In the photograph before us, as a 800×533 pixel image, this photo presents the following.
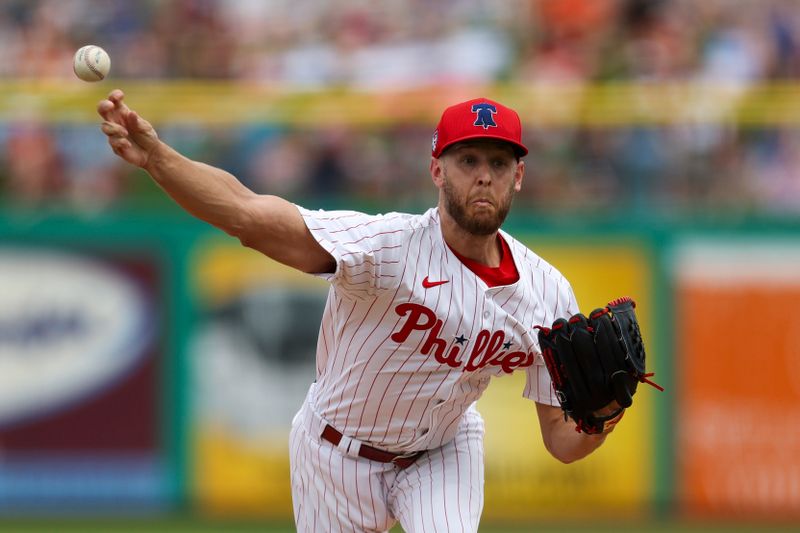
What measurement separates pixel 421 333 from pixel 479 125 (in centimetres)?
79

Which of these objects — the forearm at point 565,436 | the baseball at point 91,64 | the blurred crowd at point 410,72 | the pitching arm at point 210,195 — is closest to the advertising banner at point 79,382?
the blurred crowd at point 410,72

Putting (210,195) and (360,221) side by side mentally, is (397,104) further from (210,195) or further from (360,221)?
(210,195)

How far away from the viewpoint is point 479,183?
473 cm

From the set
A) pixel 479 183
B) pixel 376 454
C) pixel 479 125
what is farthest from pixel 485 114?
pixel 376 454

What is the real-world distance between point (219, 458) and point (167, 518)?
541 millimetres

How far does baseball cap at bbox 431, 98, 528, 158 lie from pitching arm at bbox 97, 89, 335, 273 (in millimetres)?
693

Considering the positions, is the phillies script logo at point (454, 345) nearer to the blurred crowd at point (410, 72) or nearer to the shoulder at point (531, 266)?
the shoulder at point (531, 266)

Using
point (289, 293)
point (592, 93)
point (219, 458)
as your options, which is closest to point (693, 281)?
point (592, 93)

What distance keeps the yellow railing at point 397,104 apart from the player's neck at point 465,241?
4.81m

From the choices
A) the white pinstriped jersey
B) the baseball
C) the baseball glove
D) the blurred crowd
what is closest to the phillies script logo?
the white pinstriped jersey

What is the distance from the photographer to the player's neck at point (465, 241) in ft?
16.0

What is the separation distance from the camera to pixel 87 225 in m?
9.49

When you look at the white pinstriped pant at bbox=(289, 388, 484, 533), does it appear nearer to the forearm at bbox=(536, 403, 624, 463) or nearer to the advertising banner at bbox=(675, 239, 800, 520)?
the forearm at bbox=(536, 403, 624, 463)

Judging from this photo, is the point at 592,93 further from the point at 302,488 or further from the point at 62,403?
the point at 302,488
